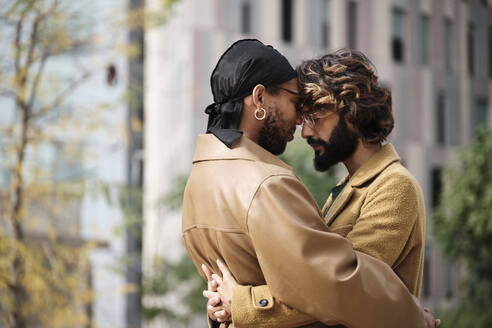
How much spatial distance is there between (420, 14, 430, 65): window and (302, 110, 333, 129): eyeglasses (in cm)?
2210

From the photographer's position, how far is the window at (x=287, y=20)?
21578 mm

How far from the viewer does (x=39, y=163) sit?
756 cm

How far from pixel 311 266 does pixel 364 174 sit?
2.27ft

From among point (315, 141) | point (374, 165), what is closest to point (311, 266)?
point (374, 165)

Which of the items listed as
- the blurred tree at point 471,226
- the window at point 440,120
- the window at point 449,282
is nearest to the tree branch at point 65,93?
the blurred tree at point 471,226

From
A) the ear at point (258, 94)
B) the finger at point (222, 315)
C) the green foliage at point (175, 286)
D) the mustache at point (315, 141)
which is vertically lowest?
the green foliage at point (175, 286)

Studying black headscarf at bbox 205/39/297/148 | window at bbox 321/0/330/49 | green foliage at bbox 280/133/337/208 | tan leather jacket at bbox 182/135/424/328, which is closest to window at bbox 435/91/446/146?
window at bbox 321/0/330/49

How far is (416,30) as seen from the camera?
23.9 m

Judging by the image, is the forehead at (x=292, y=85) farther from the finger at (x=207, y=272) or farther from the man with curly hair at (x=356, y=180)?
the finger at (x=207, y=272)

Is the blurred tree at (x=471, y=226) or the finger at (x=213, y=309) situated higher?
the finger at (x=213, y=309)

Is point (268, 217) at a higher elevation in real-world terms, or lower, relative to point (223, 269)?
higher

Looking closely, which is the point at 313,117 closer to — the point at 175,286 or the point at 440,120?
the point at 175,286

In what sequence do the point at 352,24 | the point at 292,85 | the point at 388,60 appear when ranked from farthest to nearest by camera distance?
the point at 388,60, the point at 352,24, the point at 292,85

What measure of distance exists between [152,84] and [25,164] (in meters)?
22.4
